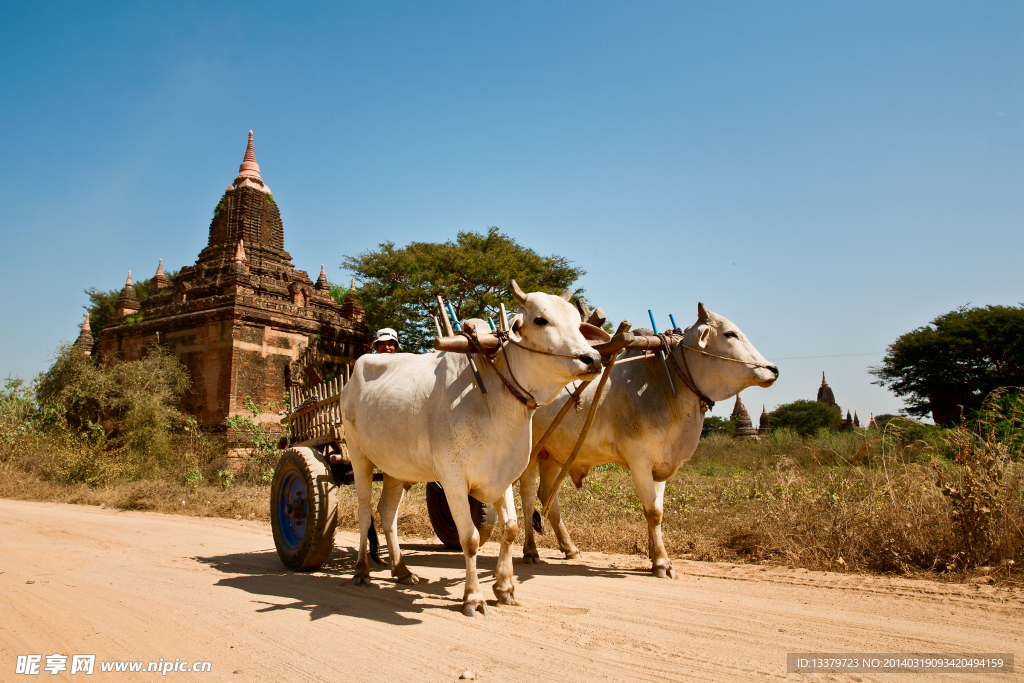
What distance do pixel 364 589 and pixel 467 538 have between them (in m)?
1.33

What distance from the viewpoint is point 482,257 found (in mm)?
20609

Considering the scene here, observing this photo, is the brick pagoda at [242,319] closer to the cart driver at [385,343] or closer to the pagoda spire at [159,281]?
the pagoda spire at [159,281]

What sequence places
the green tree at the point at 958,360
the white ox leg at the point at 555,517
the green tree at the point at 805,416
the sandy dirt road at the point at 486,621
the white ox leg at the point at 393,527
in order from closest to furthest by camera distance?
the sandy dirt road at the point at 486,621
the white ox leg at the point at 393,527
the white ox leg at the point at 555,517
the green tree at the point at 958,360
the green tree at the point at 805,416

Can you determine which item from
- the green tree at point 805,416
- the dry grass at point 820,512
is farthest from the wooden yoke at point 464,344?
the green tree at point 805,416

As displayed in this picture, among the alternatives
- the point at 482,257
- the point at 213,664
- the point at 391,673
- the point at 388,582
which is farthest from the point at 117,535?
the point at 482,257

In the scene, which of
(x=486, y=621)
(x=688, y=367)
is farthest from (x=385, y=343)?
(x=486, y=621)

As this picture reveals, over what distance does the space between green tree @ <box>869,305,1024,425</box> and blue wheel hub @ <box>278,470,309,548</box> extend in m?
22.9

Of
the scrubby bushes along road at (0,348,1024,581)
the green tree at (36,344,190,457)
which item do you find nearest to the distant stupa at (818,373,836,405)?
the scrubby bushes along road at (0,348,1024,581)

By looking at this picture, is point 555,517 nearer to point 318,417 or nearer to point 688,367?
point 688,367

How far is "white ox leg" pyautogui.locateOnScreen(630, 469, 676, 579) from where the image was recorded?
528cm

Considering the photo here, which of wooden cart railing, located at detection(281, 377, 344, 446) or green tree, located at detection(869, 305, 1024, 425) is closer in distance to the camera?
wooden cart railing, located at detection(281, 377, 344, 446)

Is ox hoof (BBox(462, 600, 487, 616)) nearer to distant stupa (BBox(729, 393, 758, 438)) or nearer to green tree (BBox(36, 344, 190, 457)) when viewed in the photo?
green tree (BBox(36, 344, 190, 457))

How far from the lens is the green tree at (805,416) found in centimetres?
3009

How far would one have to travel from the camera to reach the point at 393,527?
526 centimetres
